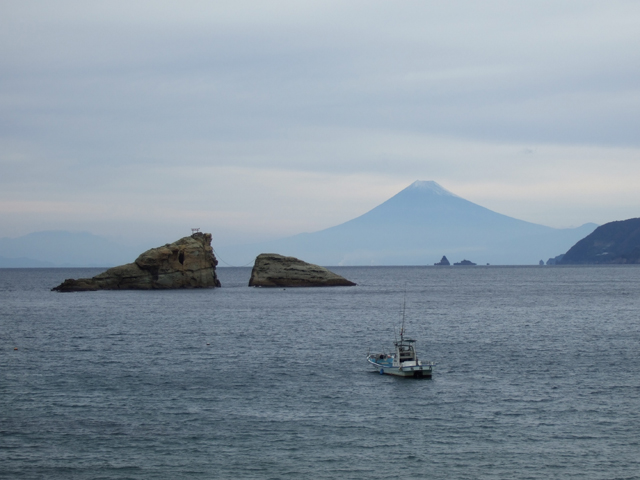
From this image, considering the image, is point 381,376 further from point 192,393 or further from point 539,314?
point 539,314

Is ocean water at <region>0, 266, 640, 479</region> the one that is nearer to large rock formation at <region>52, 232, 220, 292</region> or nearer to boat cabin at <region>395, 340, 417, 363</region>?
boat cabin at <region>395, 340, 417, 363</region>

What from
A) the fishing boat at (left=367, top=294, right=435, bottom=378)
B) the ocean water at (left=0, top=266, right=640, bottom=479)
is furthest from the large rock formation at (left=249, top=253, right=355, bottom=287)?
the fishing boat at (left=367, top=294, right=435, bottom=378)

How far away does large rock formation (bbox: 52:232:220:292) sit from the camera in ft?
463

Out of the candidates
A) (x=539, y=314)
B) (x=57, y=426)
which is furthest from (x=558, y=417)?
(x=539, y=314)

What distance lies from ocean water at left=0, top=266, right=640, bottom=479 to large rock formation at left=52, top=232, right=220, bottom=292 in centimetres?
5843

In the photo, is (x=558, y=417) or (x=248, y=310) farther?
(x=248, y=310)

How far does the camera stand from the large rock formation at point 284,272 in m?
163

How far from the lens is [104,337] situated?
73250 mm

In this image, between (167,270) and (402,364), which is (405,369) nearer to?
(402,364)

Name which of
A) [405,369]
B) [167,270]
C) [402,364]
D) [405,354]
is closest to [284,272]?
[167,270]

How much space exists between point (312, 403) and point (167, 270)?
348ft

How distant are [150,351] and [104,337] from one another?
474 inches

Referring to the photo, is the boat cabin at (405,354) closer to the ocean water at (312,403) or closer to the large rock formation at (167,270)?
the ocean water at (312,403)

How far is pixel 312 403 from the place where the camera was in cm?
4181
